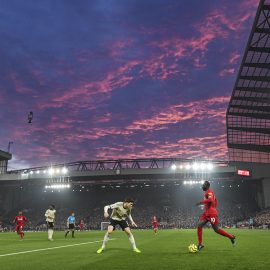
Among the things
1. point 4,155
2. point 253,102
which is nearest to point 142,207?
point 253,102

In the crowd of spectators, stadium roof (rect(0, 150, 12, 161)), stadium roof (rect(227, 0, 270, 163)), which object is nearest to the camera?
stadium roof (rect(227, 0, 270, 163))

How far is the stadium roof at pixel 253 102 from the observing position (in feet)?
134

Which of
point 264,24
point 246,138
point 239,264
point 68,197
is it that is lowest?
point 239,264

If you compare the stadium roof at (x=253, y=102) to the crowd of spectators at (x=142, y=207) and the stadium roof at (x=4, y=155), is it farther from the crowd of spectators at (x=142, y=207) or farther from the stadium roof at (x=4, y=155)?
the stadium roof at (x=4, y=155)

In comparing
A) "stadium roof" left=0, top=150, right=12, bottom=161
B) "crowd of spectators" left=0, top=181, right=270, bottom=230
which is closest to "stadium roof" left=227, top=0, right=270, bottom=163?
"crowd of spectators" left=0, top=181, right=270, bottom=230

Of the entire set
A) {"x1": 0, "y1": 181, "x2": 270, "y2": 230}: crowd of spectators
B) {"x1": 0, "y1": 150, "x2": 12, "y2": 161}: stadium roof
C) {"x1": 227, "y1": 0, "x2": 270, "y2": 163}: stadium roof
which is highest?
{"x1": 227, "y1": 0, "x2": 270, "y2": 163}: stadium roof

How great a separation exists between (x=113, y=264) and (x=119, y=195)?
70.7 m

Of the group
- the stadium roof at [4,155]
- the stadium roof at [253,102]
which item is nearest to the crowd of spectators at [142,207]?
the stadium roof at [4,155]

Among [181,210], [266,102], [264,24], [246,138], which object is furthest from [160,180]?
[264,24]

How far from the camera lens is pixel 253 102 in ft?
191

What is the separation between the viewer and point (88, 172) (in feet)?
234

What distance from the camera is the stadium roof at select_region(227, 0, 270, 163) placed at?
4088 cm

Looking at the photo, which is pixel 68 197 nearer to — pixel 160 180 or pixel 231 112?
pixel 160 180

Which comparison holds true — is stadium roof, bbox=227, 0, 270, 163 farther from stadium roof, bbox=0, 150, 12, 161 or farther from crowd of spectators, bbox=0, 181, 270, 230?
stadium roof, bbox=0, 150, 12, 161
